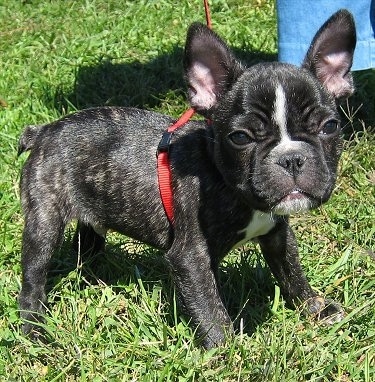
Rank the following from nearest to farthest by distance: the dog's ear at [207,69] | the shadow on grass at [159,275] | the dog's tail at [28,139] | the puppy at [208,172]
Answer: the puppy at [208,172], the dog's ear at [207,69], the shadow on grass at [159,275], the dog's tail at [28,139]

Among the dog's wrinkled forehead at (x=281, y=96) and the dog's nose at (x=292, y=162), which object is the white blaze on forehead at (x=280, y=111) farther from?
the dog's nose at (x=292, y=162)

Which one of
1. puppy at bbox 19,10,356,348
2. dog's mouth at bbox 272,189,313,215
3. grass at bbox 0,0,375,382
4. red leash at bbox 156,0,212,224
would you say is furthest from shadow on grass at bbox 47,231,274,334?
dog's mouth at bbox 272,189,313,215

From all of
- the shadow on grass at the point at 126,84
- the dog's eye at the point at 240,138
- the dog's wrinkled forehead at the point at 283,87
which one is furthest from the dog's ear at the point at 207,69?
the shadow on grass at the point at 126,84

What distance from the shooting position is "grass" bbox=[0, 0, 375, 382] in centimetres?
399

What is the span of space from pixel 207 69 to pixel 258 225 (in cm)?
86

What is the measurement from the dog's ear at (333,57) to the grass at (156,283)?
47.1 inches

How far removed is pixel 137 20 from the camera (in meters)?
8.81

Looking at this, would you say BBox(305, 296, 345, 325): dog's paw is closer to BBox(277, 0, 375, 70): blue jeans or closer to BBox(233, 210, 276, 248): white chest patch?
BBox(233, 210, 276, 248): white chest patch

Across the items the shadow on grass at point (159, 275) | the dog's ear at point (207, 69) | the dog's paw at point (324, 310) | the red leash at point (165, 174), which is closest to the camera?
the dog's ear at point (207, 69)

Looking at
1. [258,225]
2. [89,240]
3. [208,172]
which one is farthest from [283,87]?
[89,240]

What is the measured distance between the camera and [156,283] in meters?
4.84

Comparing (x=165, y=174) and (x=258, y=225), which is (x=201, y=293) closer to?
(x=258, y=225)

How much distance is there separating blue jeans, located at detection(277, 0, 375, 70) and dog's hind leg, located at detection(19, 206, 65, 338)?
98.1 inches

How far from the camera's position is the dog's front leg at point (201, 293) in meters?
4.14
